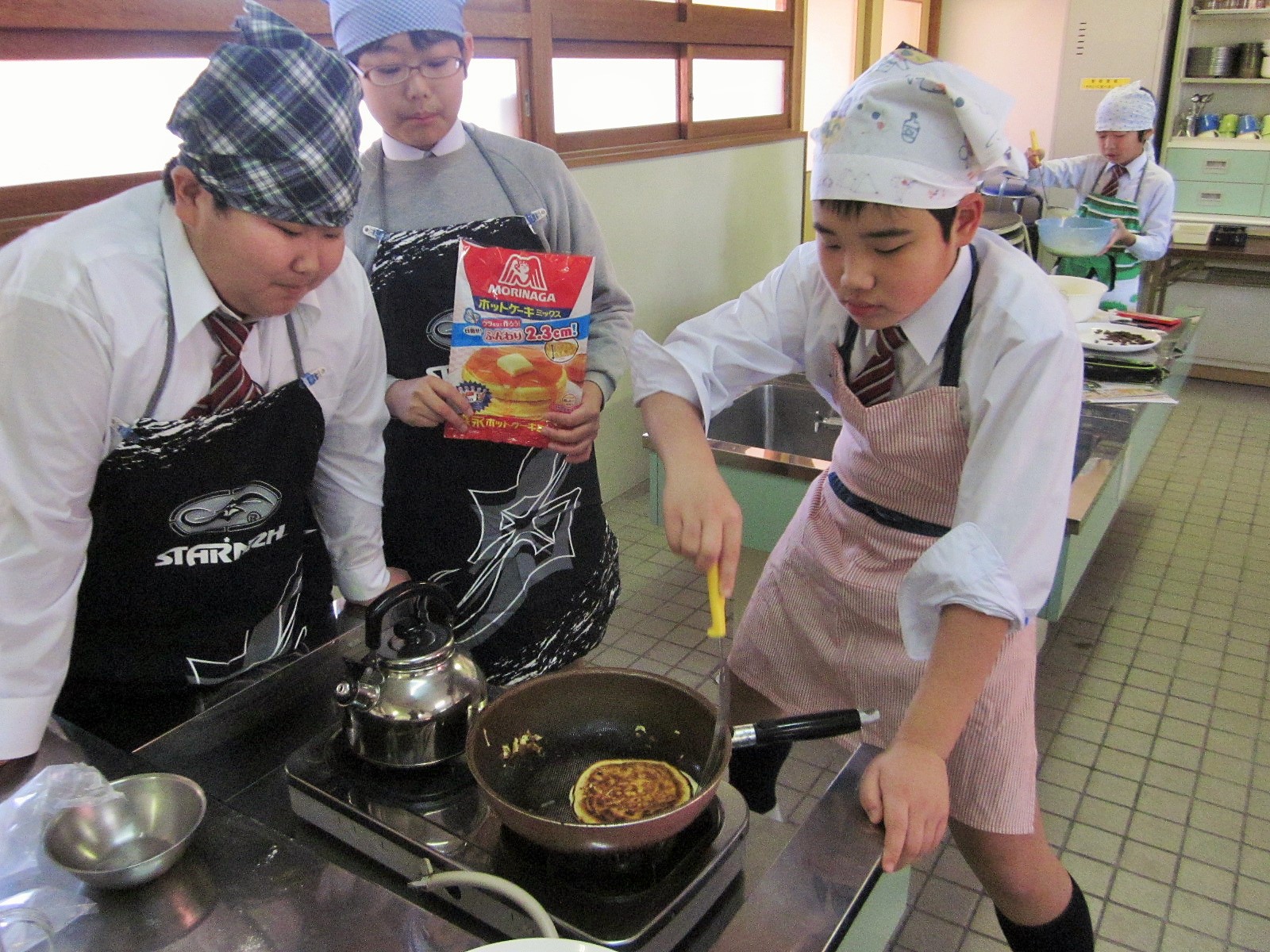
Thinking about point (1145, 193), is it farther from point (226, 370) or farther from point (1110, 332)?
point (226, 370)

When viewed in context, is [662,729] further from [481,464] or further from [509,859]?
[481,464]

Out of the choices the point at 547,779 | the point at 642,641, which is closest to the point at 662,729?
the point at 547,779

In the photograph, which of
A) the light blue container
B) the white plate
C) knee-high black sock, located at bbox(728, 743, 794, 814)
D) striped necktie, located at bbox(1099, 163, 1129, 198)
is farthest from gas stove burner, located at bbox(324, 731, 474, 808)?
striped necktie, located at bbox(1099, 163, 1129, 198)

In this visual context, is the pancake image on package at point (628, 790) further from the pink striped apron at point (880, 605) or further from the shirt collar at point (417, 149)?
the shirt collar at point (417, 149)

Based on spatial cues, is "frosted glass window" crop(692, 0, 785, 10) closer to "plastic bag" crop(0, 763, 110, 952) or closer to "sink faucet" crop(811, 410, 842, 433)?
"sink faucet" crop(811, 410, 842, 433)

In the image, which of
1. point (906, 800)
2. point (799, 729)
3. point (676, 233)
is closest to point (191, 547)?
point (799, 729)

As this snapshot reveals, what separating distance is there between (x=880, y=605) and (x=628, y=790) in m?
0.53

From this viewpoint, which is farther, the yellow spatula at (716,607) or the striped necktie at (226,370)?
the striped necktie at (226,370)

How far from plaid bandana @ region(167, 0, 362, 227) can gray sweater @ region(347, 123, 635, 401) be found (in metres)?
0.55

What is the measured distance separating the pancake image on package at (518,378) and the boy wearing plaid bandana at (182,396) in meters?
0.27

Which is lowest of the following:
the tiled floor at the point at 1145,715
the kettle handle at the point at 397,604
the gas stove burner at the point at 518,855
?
the tiled floor at the point at 1145,715

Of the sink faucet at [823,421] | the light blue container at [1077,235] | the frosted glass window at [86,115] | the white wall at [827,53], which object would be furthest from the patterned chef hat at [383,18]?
the white wall at [827,53]

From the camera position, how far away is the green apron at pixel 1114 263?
390 cm

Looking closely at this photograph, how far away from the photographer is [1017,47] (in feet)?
19.4
